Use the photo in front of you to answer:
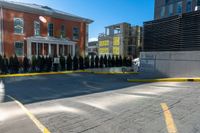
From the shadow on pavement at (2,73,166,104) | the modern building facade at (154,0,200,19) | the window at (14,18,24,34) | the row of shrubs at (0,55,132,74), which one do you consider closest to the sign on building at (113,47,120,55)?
the modern building facade at (154,0,200,19)

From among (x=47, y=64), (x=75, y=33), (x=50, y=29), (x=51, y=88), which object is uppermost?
(x=50, y=29)

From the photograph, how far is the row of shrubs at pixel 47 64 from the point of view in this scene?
15.6 meters

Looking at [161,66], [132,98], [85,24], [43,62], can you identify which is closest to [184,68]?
[161,66]

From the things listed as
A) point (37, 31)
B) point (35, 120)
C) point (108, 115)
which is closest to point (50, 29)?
point (37, 31)

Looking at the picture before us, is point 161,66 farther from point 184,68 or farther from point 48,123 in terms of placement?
point 48,123

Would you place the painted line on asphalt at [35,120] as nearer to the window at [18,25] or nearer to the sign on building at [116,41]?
the window at [18,25]

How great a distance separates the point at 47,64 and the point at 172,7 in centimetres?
2782

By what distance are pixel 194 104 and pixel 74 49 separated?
20161 mm

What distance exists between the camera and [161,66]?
40.8 ft

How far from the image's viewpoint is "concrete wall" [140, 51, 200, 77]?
10633 mm

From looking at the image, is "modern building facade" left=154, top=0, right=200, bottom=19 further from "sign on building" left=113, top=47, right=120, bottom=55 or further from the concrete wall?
the concrete wall

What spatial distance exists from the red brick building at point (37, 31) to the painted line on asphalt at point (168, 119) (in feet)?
59.1

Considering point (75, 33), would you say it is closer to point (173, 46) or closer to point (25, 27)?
point (25, 27)

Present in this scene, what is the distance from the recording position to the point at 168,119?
4332 mm
